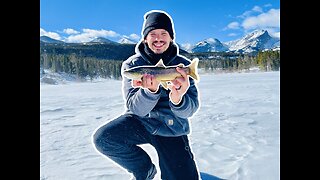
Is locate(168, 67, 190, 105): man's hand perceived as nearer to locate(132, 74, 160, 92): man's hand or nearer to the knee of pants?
locate(132, 74, 160, 92): man's hand

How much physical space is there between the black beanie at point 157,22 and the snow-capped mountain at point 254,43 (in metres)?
0.41

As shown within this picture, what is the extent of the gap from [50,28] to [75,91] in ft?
1.17

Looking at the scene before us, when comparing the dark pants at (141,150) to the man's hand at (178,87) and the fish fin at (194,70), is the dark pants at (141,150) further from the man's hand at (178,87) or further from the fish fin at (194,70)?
the fish fin at (194,70)

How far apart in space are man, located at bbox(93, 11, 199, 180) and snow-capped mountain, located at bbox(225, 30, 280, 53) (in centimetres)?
38

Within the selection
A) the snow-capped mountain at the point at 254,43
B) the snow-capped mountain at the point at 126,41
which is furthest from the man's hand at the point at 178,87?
the snow-capped mountain at the point at 254,43

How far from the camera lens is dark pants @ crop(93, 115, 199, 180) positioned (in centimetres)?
172

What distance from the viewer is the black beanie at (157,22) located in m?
1.69

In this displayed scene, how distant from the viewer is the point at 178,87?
1.64 meters

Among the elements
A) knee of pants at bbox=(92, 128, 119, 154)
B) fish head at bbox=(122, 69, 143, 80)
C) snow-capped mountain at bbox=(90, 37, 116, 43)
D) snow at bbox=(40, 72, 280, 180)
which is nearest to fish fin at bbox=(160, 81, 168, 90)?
fish head at bbox=(122, 69, 143, 80)

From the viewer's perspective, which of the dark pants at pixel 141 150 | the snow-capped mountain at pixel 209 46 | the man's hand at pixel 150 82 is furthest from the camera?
the snow-capped mountain at pixel 209 46

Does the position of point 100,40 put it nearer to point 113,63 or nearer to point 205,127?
point 113,63

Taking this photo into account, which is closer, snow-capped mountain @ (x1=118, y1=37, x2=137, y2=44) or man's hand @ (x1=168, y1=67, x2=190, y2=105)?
man's hand @ (x1=168, y1=67, x2=190, y2=105)
